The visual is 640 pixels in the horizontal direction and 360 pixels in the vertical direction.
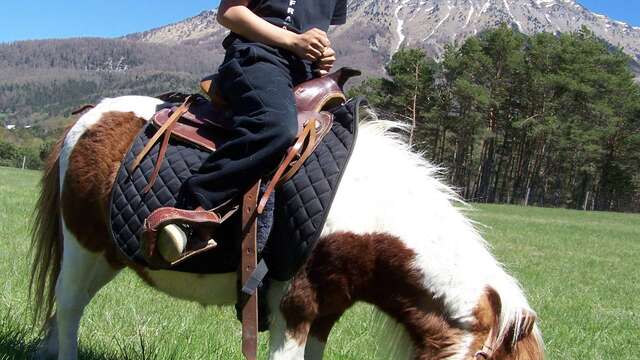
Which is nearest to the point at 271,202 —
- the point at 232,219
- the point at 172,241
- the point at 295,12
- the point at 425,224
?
the point at 232,219

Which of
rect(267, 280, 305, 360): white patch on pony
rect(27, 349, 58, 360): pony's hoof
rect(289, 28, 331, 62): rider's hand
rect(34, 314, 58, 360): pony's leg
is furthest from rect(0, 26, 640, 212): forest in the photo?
rect(267, 280, 305, 360): white patch on pony

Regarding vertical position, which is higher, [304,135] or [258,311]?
[304,135]

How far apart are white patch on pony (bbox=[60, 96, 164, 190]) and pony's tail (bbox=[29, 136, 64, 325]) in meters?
0.19

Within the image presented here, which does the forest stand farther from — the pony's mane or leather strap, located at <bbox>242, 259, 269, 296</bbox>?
leather strap, located at <bbox>242, 259, 269, 296</bbox>

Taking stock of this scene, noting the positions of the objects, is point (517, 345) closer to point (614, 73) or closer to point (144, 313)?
point (144, 313)

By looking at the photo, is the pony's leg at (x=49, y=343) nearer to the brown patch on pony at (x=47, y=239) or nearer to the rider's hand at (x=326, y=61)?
the brown patch on pony at (x=47, y=239)

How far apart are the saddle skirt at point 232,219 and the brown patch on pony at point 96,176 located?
131 mm

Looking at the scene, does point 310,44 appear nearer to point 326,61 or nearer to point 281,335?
point 326,61

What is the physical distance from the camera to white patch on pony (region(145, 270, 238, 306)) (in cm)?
297

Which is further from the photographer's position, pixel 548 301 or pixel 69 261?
pixel 548 301

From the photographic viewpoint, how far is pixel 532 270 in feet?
36.3

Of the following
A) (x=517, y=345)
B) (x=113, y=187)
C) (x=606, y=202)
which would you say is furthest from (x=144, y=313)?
(x=606, y=202)

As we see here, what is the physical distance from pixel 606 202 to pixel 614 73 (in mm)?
13788

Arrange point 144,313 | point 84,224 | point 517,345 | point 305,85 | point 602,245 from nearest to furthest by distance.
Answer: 1. point 517,345
2. point 305,85
3. point 84,224
4. point 144,313
5. point 602,245
